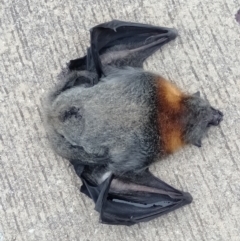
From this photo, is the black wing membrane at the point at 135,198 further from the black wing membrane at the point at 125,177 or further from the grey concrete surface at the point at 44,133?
the grey concrete surface at the point at 44,133

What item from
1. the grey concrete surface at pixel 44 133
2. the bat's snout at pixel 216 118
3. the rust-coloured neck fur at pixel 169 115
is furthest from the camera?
the grey concrete surface at pixel 44 133

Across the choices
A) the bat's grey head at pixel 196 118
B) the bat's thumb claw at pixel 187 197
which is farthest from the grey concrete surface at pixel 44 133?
the bat's grey head at pixel 196 118

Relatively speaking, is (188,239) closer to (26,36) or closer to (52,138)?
(52,138)

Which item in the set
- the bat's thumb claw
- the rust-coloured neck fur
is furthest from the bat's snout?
the bat's thumb claw

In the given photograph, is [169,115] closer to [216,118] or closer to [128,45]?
[216,118]

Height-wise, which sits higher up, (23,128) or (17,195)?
(23,128)

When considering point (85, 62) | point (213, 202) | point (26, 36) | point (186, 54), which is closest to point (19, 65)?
point (26, 36)

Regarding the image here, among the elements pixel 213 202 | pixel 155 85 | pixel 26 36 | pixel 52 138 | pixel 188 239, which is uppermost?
pixel 26 36
